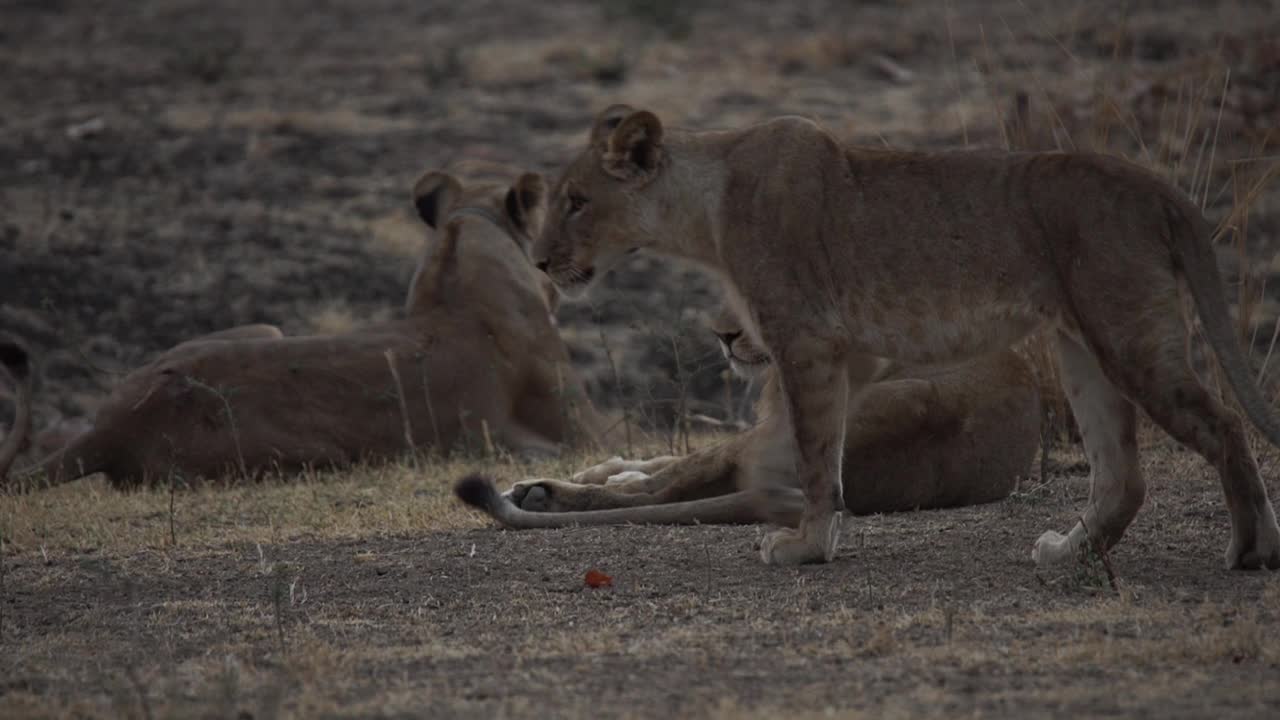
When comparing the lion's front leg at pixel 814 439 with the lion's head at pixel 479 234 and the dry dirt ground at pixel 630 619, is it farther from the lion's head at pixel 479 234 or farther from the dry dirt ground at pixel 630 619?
the lion's head at pixel 479 234

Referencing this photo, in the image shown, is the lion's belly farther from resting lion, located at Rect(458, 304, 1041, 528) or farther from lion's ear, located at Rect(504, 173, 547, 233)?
lion's ear, located at Rect(504, 173, 547, 233)

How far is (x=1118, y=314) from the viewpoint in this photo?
16.4ft

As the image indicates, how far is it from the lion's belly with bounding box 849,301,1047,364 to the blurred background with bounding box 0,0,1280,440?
80.8 inches

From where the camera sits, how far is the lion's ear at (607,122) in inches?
230

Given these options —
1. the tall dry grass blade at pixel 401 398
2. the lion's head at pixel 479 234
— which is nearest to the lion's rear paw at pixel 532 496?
the tall dry grass blade at pixel 401 398

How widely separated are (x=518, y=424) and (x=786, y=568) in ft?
12.5

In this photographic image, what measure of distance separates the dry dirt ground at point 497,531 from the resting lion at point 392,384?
0.94 ft

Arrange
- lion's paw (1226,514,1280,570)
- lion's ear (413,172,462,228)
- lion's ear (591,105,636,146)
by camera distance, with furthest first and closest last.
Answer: lion's ear (413,172,462,228) < lion's ear (591,105,636,146) < lion's paw (1226,514,1280,570)

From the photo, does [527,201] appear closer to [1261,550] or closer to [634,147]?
[634,147]

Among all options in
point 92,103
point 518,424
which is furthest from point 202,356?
point 92,103

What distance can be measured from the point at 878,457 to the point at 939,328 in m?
1.19

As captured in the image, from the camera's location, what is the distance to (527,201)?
9297 mm

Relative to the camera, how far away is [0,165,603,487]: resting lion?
818 centimetres

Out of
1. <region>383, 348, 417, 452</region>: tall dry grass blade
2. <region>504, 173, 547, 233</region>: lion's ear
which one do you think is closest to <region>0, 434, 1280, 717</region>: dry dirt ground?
<region>383, 348, 417, 452</region>: tall dry grass blade
